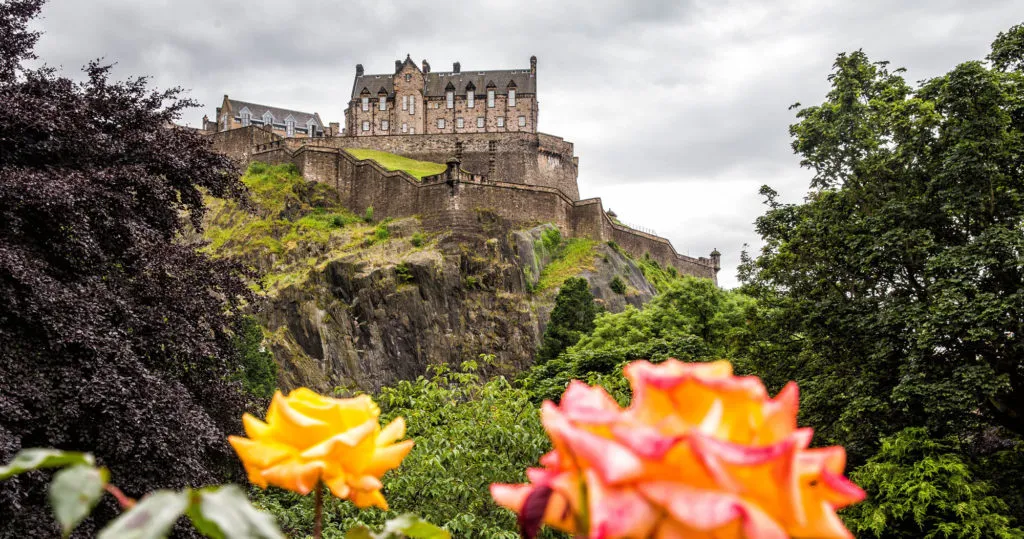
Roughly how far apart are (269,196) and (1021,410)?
42772 mm

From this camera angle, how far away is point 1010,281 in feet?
53.7

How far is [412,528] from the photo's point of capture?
1524mm

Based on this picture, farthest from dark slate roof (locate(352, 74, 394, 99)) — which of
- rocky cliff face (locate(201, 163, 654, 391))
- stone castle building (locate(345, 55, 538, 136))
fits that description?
rocky cliff face (locate(201, 163, 654, 391))

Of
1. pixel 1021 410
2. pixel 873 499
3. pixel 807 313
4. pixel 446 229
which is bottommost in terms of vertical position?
pixel 873 499

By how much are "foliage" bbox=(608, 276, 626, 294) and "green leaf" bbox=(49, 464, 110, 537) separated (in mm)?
48997

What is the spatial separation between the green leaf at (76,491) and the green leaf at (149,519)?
0.06 m

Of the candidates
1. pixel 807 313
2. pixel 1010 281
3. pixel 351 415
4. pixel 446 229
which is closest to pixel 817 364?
pixel 807 313

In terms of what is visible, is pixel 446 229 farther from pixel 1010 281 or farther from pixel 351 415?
pixel 351 415

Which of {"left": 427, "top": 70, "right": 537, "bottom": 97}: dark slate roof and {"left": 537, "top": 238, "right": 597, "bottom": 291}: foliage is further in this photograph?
{"left": 427, "top": 70, "right": 537, "bottom": 97}: dark slate roof

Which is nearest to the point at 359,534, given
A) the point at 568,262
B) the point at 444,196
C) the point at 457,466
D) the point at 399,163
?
the point at 457,466

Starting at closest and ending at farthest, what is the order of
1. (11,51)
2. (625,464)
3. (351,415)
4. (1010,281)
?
(625,464) → (351,415) → (11,51) → (1010,281)

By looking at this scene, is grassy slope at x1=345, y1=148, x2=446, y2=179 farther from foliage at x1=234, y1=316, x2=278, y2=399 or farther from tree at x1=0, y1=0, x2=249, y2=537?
tree at x1=0, y1=0, x2=249, y2=537

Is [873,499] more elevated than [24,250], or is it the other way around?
[24,250]

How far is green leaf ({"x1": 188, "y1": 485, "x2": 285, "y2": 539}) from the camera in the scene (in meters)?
1.02
